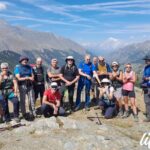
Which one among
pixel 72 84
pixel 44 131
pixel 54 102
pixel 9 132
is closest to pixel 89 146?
pixel 44 131

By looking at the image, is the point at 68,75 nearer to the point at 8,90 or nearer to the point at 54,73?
the point at 54,73

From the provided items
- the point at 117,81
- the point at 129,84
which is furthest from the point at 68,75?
the point at 129,84

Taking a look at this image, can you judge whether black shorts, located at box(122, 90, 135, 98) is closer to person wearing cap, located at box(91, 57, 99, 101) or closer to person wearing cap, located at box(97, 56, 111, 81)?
person wearing cap, located at box(97, 56, 111, 81)

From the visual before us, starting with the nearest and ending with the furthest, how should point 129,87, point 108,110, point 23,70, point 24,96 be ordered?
point 23,70, point 24,96, point 129,87, point 108,110

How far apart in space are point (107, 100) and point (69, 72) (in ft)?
9.87

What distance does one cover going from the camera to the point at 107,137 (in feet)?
48.3

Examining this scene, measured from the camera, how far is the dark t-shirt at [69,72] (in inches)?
828

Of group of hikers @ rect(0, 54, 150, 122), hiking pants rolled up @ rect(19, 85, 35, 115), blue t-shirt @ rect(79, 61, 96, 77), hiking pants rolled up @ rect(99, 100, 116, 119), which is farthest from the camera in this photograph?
blue t-shirt @ rect(79, 61, 96, 77)

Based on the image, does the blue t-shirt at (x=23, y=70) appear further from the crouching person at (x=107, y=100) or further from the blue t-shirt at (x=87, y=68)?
the crouching person at (x=107, y=100)

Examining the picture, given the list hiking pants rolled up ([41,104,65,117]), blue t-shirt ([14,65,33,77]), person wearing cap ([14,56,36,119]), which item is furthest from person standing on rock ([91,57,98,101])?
blue t-shirt ([14,65,33,77])

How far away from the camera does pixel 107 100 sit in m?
21.0

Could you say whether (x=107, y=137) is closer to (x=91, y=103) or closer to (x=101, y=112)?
(x=101, y=112)

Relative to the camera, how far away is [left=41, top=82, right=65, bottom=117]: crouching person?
1956cm

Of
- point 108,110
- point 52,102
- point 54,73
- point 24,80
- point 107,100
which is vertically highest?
point 54,73
